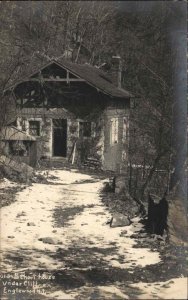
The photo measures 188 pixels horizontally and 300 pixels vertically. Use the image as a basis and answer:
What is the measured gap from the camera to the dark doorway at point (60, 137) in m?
25.7

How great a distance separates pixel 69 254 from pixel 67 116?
1548 cm

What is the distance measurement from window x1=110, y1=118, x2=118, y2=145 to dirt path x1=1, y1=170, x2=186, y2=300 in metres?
10.1

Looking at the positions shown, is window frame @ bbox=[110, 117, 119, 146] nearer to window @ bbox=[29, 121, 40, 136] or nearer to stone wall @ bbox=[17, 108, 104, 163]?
stone wall @ bbox=[17, 108, 104, 163]

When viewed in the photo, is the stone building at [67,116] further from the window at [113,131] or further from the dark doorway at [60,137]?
the window at [113,131]

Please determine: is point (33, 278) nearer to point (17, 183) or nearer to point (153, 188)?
point (17, 183)

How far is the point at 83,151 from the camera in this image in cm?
2514

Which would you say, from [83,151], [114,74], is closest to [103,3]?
[114,74]

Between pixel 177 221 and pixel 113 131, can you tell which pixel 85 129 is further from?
pixel 177 221

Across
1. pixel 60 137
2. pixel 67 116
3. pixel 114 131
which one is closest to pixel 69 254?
pixel 67 116

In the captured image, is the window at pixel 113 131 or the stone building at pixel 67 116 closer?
the stone building at pixel 67 116

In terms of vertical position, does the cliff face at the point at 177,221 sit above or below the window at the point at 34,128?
below

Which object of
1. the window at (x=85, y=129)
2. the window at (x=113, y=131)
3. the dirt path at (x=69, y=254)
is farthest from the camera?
the window at (x=113, y=131)

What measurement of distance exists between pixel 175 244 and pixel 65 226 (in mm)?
3281

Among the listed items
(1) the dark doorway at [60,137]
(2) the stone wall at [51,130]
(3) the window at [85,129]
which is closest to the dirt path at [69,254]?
(2) the stone wall at [51,130]
